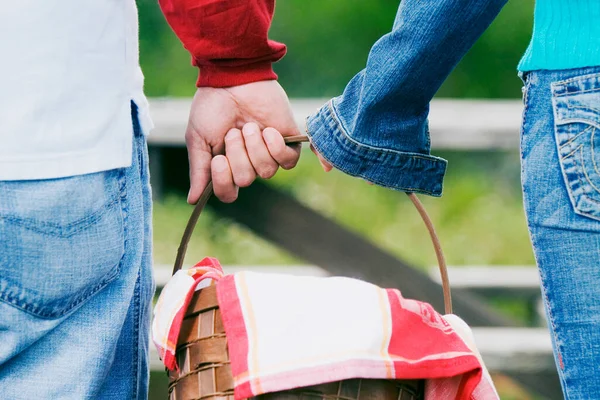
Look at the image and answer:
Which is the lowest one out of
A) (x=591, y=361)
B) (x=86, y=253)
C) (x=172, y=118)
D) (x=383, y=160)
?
(x=591, y=361)

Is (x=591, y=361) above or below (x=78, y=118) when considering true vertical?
below

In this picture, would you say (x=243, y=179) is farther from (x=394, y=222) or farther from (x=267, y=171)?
(x=394, y=222)

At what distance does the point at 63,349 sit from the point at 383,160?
0.46m

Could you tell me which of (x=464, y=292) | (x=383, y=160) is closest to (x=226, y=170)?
(x=383, y=160)

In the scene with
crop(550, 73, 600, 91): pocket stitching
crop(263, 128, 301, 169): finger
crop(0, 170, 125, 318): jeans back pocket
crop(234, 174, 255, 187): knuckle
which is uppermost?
crop(550, 73, 600, 91): pocket stitching

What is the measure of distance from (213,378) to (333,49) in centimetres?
517

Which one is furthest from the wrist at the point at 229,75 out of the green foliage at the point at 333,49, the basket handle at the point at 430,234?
the green foliage at the point at 333,49

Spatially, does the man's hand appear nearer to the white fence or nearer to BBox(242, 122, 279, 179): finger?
BBox(242, 122, 279, 179): finger

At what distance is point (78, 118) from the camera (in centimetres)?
93

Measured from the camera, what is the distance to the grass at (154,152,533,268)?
479 centimetres

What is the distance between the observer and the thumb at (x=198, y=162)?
1.30 meters

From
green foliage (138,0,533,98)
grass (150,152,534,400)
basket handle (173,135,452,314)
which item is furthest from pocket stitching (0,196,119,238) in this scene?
green foliage (138,0,533,98)

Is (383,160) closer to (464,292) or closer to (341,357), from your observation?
(341,357)

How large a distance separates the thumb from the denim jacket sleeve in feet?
0.60
